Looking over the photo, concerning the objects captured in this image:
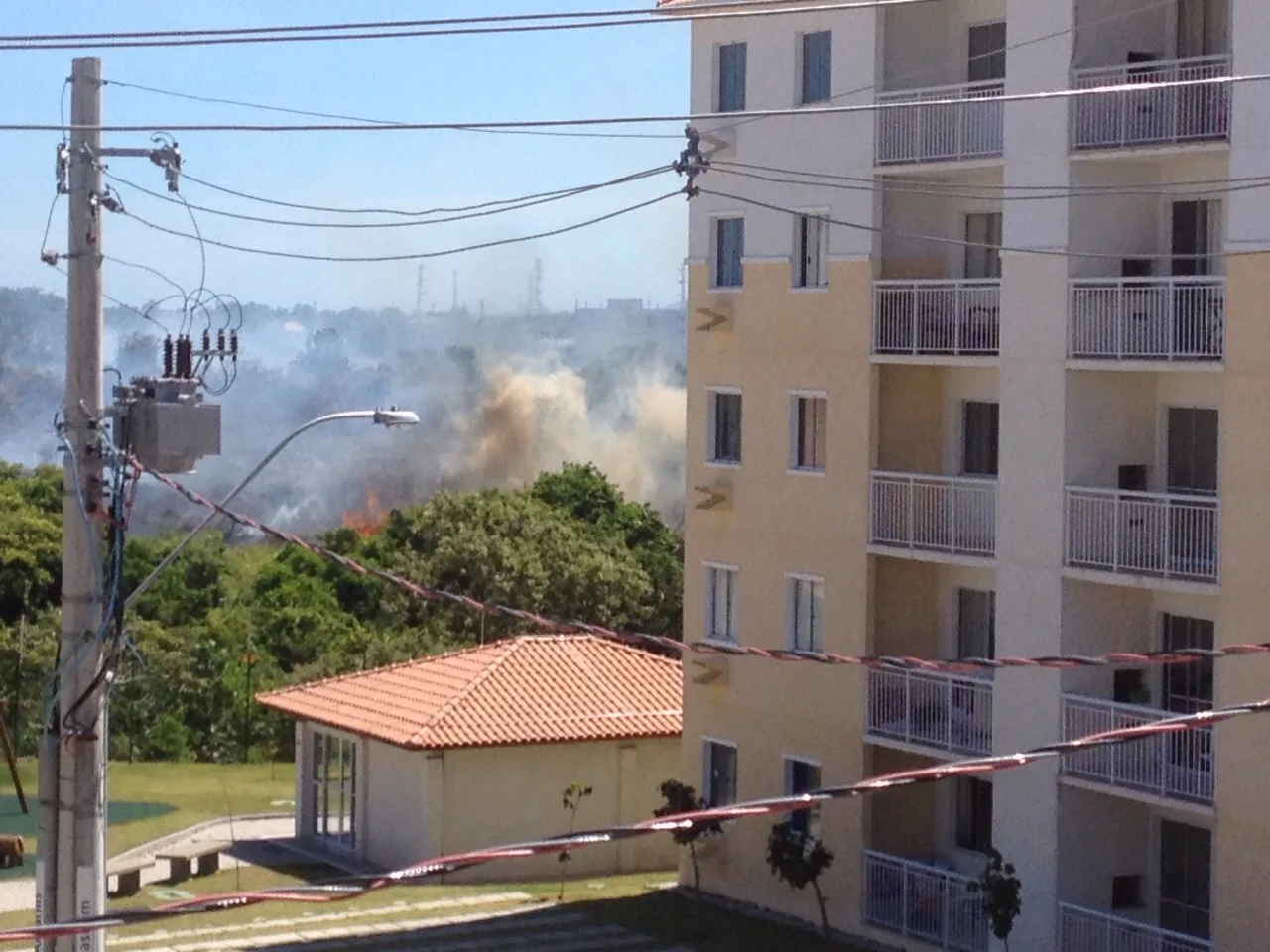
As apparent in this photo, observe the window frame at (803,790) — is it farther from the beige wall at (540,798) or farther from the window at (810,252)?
the window at (810,252)

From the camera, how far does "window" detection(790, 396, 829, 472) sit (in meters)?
31.5

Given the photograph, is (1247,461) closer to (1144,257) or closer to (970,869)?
(1144,257)

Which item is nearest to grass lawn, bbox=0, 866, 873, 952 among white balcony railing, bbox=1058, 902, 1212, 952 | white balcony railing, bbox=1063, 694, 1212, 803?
white balcony railing, bbox=1058, 902, 1212, 952

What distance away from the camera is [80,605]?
15.3 meters

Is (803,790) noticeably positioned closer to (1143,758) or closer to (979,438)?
(979,438)

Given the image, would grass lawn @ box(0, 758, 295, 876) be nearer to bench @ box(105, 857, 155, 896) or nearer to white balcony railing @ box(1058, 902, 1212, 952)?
bench @ box(105, 857, 155, 896)

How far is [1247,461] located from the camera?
24969mm

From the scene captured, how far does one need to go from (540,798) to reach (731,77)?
11933 mm

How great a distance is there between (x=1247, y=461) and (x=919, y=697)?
21.5 feet

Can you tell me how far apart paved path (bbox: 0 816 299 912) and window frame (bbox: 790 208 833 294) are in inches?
513

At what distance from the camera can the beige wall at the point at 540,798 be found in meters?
35.0

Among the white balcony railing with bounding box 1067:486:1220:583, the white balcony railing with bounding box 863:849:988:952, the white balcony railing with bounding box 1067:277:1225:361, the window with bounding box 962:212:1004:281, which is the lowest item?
the white balcony railing with bounding box 863:849:988:952

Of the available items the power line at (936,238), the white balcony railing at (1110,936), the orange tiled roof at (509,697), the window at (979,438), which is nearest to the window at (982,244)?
the power line at (936,238)

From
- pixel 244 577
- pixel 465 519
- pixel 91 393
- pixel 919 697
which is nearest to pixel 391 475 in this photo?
pixel 244 577
